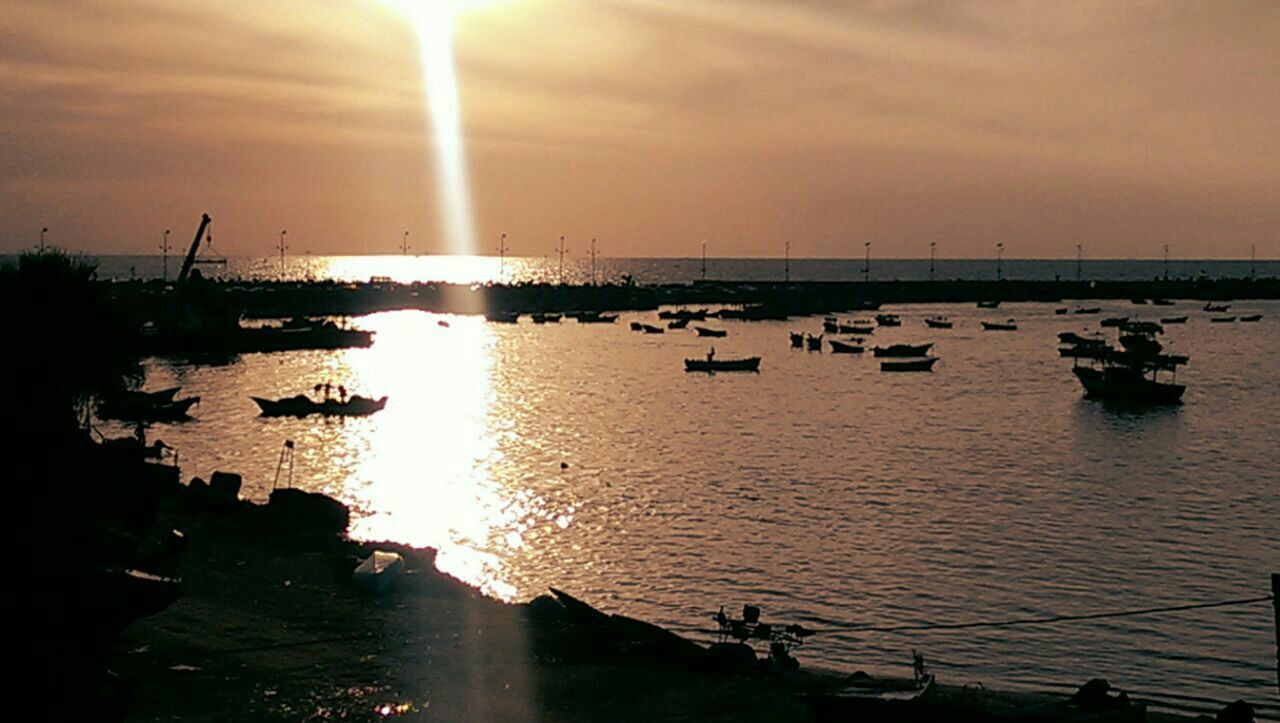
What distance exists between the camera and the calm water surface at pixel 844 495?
33.7m

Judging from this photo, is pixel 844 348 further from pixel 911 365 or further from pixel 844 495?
pixel 844 495

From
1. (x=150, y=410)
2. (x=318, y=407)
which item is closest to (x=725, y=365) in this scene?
(x=318, y=407)

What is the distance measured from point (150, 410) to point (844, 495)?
45.2 meters

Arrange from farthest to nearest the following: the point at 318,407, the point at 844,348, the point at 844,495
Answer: the point at 844,348 → the point at 318,407 → the point at 844,495

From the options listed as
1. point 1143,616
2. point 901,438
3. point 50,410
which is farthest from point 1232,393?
point 50,410

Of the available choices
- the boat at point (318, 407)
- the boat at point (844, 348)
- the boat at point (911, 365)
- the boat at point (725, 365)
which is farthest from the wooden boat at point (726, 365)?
the boat at point (318, 407)

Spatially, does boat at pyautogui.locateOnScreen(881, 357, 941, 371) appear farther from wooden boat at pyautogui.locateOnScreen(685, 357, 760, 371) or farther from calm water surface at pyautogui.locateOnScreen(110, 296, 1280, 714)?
wooden boat at pyautogui.locateOnScreen(685, 357, 760, 371)

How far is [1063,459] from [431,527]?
3693 cm

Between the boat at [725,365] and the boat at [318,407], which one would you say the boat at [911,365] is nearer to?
the boat at [725,365]

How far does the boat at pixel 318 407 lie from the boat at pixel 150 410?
4508mm

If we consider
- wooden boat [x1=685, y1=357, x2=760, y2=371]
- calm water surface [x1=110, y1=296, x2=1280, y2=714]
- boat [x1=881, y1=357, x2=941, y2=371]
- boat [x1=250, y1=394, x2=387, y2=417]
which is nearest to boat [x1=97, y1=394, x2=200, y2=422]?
calm water surface [x1=110, y1=296, x2=1280, y2=714]

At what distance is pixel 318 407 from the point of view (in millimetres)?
84625

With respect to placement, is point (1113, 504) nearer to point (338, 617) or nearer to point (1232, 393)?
point (338, 617)

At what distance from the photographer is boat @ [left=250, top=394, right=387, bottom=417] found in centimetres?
8312
